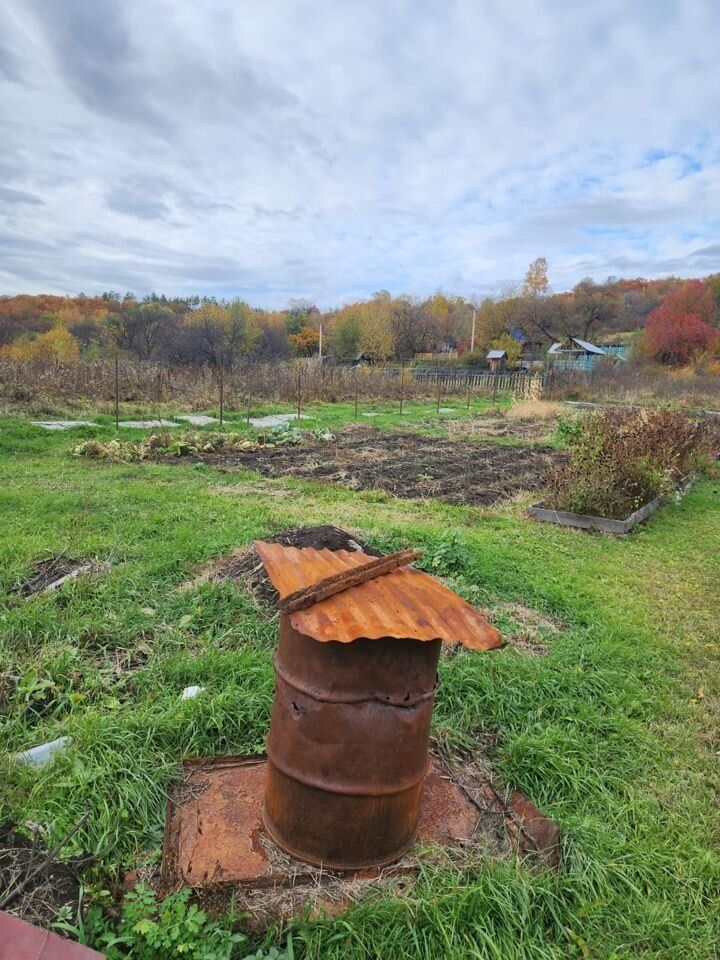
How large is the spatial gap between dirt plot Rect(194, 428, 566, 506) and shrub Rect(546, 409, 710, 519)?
0.97 m

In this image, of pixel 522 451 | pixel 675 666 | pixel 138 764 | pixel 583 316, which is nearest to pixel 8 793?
pixel 138 764

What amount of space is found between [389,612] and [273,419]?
527 inches

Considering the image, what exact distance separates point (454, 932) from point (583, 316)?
64.8 meters

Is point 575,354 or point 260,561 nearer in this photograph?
point 260,561

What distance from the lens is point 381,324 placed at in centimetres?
5997

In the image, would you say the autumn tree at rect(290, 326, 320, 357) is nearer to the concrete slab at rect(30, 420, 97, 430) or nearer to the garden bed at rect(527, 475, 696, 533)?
the concrete slab at rect(30, 420, 97, 430)

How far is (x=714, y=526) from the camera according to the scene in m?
7.11

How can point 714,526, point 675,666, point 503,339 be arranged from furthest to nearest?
1. point 503,339
2. point 714,526
3. point 675,666

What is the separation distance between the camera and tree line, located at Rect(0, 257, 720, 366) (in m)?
38.5

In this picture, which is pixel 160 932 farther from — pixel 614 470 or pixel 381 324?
pixel 381 324

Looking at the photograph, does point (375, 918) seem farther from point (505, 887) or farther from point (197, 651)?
point (197, 651)

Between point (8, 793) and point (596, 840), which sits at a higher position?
point (8, 793)

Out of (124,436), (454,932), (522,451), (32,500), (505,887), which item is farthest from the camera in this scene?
(522,451)

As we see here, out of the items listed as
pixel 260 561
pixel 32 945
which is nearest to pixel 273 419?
pixel 260 561
